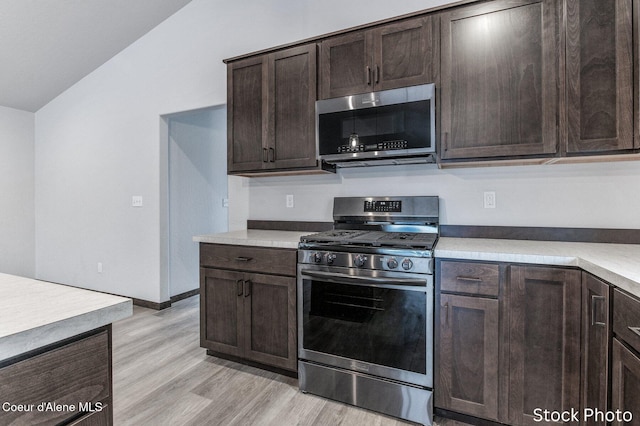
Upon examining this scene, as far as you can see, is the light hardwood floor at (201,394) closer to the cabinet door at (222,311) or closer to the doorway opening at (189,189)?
the cabinet door at (222,311)

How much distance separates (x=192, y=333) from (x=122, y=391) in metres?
0.90

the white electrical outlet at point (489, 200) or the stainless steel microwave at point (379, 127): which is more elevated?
the stainless steel microwave at point (379, 127)

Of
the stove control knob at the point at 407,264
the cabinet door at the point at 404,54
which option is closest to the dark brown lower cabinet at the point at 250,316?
the stove control knob at the point at 407,264

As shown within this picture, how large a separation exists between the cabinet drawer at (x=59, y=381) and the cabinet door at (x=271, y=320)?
134cm

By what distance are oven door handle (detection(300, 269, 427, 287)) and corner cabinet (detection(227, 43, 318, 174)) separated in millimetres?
798

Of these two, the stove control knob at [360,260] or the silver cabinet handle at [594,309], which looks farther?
the stove control knob at [360,260]

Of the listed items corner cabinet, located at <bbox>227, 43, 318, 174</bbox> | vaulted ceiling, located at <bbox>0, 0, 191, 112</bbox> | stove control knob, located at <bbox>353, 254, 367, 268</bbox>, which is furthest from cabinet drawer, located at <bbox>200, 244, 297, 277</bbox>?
vaulted ceiling, located at <bbox>0, 0, 191, 112</bbox>

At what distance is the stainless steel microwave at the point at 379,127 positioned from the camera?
1950mm

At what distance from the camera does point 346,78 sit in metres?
2.21

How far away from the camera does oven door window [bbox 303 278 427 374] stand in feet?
5.71

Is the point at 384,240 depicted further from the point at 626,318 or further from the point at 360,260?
the point at 626,318

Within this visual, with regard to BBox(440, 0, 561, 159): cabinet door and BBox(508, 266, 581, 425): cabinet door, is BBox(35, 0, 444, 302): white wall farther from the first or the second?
BBox(508, 266, 581, 425): cabinet door

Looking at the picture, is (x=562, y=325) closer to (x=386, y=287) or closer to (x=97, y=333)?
(x=386, y=287)

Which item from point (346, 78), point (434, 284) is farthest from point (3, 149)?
point (434, 284)
